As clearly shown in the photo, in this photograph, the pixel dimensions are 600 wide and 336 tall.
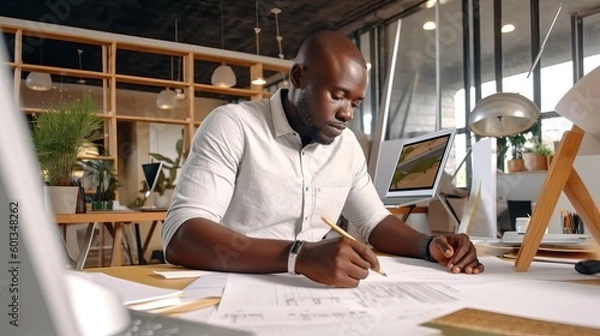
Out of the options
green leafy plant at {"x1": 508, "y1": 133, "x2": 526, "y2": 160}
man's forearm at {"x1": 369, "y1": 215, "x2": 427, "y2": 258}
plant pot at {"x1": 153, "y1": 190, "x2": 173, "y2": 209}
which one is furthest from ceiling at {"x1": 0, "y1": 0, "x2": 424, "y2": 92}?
man's forearm at {"x1": 369, "y1": 215, "x2": 427, "y2": 258}

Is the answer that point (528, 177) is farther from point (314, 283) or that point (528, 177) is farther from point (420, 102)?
point (314, 283)

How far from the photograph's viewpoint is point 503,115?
172 cm

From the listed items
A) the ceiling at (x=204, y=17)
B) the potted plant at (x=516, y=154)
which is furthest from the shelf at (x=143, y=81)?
the potted plant at (x=516, y=154)

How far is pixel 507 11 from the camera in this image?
5.92m

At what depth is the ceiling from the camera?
21.9 ft

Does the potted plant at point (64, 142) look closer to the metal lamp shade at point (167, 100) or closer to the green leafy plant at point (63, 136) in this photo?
the green leafy plant at point (63, 136)

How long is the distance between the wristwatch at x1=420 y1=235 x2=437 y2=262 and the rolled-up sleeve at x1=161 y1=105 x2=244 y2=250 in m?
0.47

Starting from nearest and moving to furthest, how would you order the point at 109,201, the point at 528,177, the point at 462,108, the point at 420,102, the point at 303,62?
the point at 303,62 < the point at 109,201 < the point at 528,177 < the point at 462,108 < the point at 420,102

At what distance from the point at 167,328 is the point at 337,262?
0.36 m

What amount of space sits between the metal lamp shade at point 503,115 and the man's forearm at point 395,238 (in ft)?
2.07

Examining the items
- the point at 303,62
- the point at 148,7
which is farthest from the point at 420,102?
the point at 303,62

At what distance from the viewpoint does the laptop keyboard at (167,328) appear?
460 millimetres

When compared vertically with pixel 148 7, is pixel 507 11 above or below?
below

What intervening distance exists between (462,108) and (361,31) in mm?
2381
